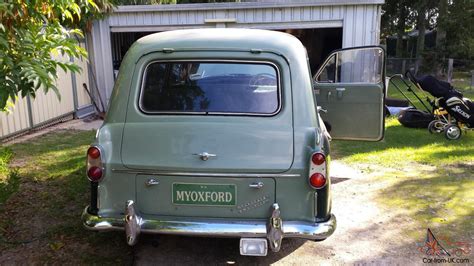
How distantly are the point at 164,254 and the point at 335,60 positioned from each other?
3.91 meters

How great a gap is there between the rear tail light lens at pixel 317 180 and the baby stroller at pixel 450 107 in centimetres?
564

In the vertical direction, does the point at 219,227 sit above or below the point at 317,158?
below

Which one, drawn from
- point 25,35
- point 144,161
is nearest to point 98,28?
point 25,35

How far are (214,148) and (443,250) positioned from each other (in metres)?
2.42

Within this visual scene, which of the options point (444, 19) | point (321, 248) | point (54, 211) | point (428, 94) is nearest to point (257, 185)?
point (321, 248)

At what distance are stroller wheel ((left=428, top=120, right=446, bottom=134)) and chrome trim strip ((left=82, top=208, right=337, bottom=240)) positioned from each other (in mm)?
5914

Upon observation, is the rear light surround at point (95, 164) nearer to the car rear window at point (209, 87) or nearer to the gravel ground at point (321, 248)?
the car rear window at point (209, 87)

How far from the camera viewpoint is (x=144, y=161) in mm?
3398

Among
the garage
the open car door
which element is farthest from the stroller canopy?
the garage

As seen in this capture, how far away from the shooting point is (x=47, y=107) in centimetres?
948

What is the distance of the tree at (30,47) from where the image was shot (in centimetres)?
319

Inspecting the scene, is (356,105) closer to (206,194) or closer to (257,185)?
(257,185)

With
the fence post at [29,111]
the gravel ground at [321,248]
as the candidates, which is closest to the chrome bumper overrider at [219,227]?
the gravel ground at [321,248]

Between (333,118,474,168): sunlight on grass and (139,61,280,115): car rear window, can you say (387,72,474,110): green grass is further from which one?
(139,61,280,115): car rear window
